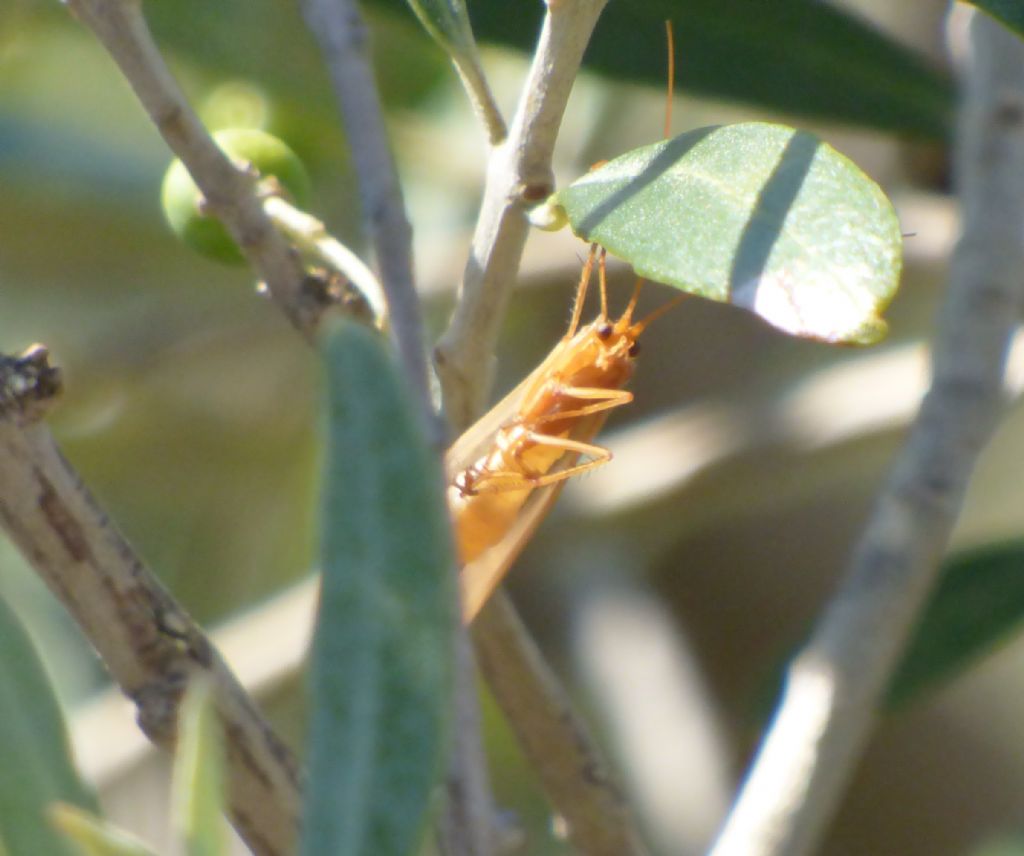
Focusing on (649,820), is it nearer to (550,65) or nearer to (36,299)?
(36,299)

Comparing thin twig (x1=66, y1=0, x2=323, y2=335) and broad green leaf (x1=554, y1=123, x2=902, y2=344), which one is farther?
thin twig (x1=66, y1=0, x2=323, y2=335)

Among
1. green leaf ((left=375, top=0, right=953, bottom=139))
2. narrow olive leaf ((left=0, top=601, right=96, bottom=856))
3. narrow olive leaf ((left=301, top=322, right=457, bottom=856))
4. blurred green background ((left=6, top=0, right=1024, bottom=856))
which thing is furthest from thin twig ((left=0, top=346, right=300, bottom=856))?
blurred green background ((left=6, top=0, right=1024, bottom=856))

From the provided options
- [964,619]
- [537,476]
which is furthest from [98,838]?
[964,619]

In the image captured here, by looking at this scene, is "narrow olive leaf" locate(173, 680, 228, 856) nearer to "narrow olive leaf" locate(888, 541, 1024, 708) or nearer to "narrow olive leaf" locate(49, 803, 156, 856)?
"narrow olive leaf" locate(49, 803, 156, 856)

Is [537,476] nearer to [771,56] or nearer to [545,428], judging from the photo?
[545,428]

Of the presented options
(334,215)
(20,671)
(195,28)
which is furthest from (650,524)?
(20,671)
